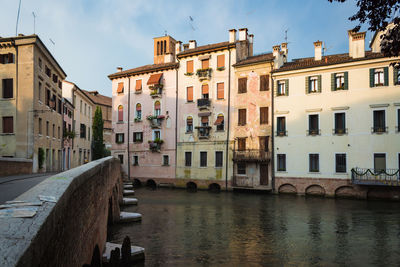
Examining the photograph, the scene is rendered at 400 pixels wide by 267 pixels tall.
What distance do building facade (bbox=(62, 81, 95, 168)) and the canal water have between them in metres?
20.6

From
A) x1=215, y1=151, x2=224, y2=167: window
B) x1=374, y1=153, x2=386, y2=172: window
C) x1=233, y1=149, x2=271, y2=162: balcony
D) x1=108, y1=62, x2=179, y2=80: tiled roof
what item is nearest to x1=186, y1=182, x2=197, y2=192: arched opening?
x1=215, y1=151, x2=224, y2=167: window

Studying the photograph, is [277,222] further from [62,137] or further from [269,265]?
[62,137]

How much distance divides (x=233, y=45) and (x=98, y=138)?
28464 millimetres

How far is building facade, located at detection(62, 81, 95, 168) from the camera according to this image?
41938 millimetres

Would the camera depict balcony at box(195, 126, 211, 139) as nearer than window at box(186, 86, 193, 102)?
Result: Yes

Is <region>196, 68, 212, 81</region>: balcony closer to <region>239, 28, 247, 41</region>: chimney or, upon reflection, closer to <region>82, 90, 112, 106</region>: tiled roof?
<region>239, 28, 247, 41</region>: chimney

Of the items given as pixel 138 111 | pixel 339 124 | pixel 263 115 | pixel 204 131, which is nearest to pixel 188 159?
pixel 204 131

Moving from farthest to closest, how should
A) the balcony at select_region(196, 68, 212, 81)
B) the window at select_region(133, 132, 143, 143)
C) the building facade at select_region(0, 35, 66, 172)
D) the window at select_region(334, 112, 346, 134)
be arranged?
the window at select_region(133, 132, 143, 143) → the balcony at select_region(196, 68, 212, 81) → the window at select_region(334, 112, 346, 134) → the building facade at select_region(0, 35, 66, 172)

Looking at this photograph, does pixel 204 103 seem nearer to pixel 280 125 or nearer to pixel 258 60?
pixel 258 60

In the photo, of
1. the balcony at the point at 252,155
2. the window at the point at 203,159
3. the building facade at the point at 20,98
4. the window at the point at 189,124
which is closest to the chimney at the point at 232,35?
the window at the point at 189,124

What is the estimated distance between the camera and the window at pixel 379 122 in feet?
83.6

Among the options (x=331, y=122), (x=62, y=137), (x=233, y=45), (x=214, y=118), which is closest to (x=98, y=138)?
(x=62, y=137)

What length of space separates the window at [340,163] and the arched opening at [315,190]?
2.08m

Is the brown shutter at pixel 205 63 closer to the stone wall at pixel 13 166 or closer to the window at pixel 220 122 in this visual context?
the window at pixel 220 122
